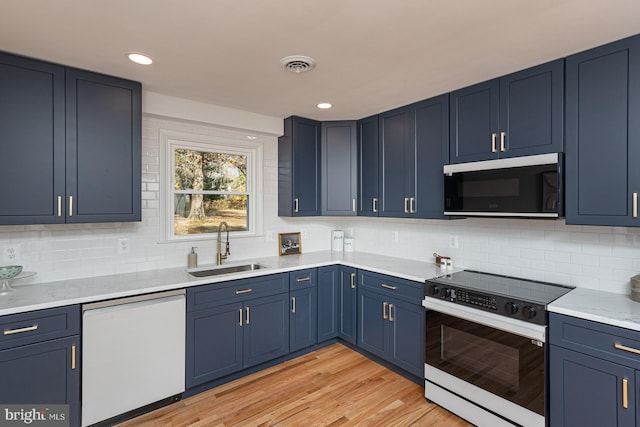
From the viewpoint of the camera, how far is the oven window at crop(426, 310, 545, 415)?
1905 millimetres

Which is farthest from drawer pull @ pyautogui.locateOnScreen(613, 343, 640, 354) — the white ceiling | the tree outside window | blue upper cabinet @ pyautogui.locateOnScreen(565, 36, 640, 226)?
the tree outside window

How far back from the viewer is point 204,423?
2207 mm

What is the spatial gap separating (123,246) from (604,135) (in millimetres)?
3487

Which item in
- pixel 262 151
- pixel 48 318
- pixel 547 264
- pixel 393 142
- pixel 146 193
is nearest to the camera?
pixel 48 318

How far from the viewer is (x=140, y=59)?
81.6 inches

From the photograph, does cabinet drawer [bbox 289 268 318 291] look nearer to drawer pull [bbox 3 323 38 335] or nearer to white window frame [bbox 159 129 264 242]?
white window frame [bbox 159 129 264 242]

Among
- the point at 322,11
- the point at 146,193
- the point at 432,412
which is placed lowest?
the point at 432,412

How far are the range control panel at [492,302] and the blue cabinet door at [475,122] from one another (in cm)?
102

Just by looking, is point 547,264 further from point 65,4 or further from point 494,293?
point 65,4

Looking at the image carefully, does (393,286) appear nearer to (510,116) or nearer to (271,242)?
(271,242)

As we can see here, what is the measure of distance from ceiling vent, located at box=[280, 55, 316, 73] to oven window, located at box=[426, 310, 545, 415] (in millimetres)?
1956

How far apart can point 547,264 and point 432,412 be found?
54.6 inches

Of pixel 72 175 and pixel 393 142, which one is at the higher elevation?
pixel 393 142

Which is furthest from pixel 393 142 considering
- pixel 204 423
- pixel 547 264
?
pixel 204 423
